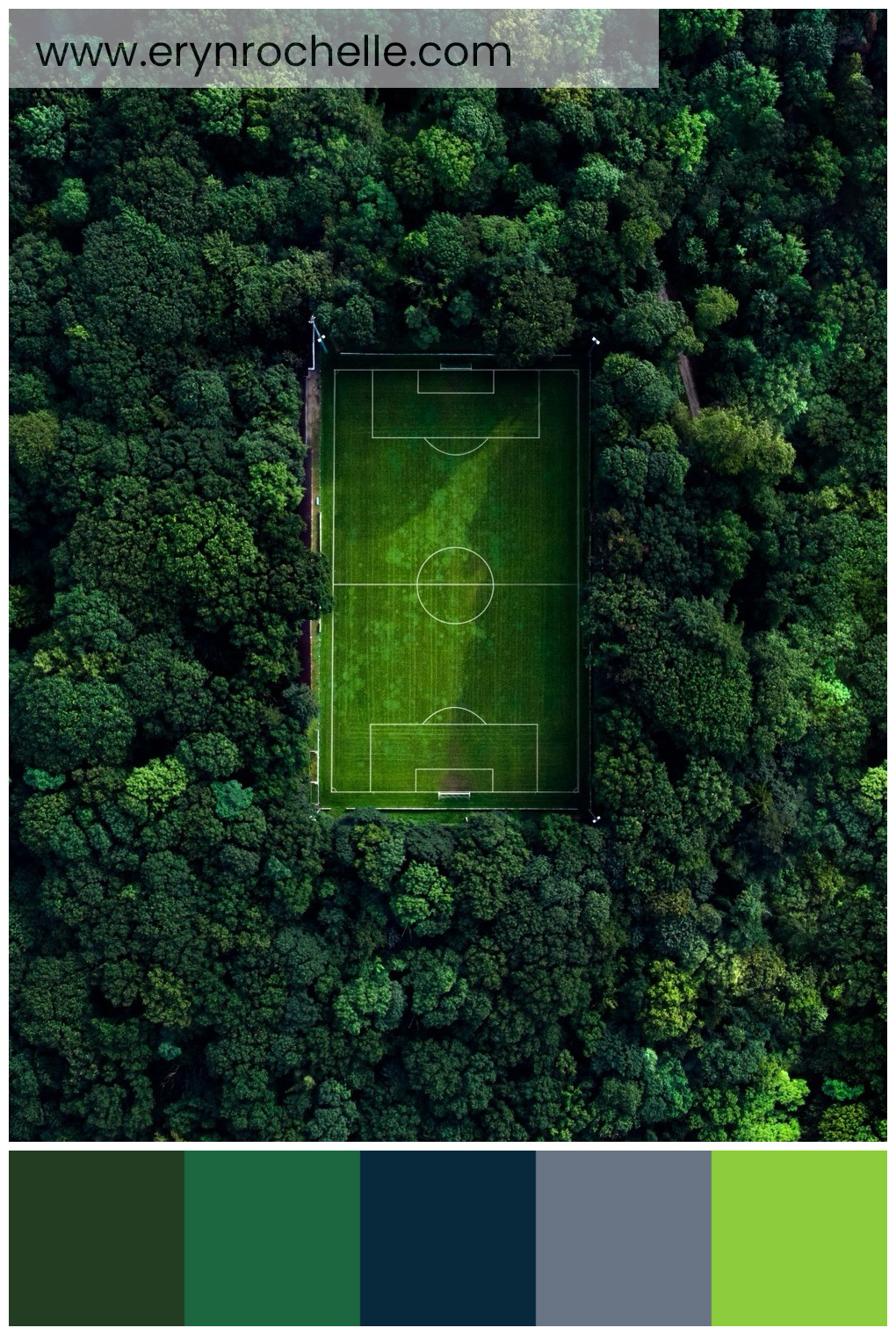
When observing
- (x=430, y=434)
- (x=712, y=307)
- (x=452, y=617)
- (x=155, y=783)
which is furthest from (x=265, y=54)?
(x=155, y=783)

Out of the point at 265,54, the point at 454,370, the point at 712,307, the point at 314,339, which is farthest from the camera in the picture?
the point at 454,370

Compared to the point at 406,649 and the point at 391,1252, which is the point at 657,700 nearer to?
the point at 406,649

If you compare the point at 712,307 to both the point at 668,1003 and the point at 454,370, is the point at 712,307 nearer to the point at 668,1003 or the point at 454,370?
the point at 454,370

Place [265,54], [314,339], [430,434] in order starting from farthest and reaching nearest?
[430,434], [314,339], [265,54]

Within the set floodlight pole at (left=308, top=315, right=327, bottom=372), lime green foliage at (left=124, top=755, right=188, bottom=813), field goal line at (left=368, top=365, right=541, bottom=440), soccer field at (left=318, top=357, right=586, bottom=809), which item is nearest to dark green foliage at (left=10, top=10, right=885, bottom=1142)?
lime green foliage at (left=124, top=755, right=188, bottom=813)

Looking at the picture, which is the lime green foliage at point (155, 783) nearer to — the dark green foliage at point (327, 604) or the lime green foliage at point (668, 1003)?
the dark green foliage at point (327, 604)

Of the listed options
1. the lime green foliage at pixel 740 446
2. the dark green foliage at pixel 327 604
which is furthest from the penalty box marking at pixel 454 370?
the lime green foliage at pixel 740 446
